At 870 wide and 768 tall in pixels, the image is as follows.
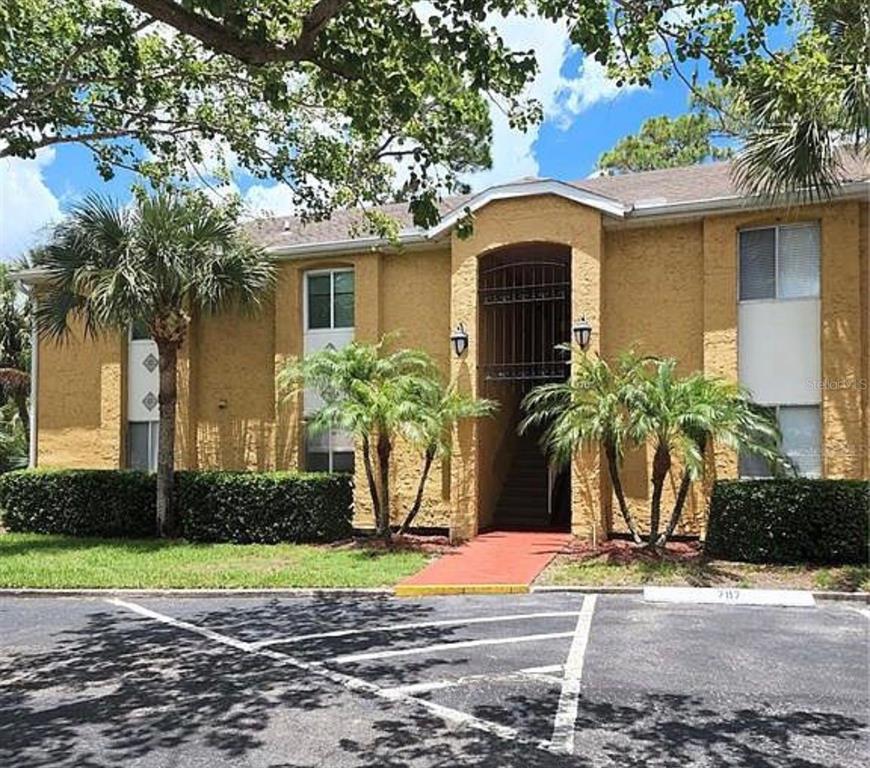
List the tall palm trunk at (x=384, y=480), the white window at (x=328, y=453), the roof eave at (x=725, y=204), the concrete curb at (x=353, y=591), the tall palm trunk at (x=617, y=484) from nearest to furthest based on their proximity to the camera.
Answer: the concrete curb at (x=353, y=591) → the tall palm trunk at (x=617, y=484) → the roof eave at (x=725, y=204) → the tall palm trunk at (x=384, y=480) → the white window at (x=328, y=453)

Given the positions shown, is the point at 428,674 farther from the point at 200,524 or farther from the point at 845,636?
the point at 200,524

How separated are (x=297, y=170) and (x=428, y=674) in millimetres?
5864

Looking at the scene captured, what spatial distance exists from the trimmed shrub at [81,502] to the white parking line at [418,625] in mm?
8808

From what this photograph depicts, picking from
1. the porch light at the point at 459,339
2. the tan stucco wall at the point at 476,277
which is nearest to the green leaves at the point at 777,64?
the tan stucco wall at the point at 476,277

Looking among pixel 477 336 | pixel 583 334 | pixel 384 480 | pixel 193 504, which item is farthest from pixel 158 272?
pixel 583 334

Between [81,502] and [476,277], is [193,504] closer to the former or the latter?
[81,502]

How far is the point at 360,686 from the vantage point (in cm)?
688

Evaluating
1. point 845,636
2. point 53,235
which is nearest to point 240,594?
point 845,636

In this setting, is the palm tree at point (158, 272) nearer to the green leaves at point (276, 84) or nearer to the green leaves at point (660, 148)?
the green leaves at point (276, 84)

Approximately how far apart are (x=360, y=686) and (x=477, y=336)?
9532 millimetres

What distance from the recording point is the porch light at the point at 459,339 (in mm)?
15523

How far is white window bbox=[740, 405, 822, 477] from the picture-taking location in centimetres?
1367

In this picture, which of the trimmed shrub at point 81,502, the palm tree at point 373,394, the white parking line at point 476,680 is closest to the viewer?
the white parking line at point 476,680

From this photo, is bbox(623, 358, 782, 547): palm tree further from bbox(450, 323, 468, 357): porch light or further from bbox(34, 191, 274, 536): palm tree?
bbox(34, 191, 274, 536): palm tree
